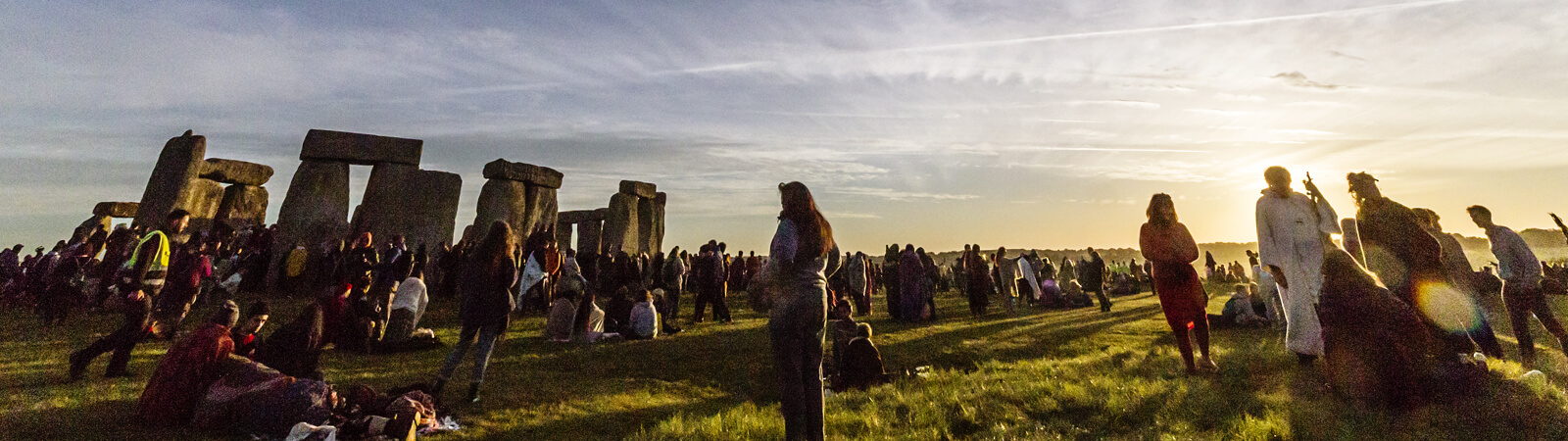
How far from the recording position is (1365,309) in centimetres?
395

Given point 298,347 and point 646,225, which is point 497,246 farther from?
point 646,225

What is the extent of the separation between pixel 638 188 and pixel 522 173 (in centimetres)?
485

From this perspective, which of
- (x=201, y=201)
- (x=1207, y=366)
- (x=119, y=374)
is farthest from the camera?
(x=201, y=201)

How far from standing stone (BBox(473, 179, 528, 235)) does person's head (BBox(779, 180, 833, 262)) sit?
14042 mm

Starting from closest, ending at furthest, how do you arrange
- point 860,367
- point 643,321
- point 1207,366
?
point 1207,366, point 860,367, point 643,321

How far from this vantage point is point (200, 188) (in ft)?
57.0

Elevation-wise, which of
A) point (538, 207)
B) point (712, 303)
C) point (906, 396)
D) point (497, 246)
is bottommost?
point (906, 396)

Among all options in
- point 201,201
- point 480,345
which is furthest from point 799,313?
point 201,201

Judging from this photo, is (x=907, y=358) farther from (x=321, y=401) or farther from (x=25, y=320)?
(x=25, y=320)

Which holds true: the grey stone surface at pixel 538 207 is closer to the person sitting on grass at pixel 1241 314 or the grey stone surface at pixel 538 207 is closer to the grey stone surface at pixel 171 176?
the grey stone surface at pixel 171 176

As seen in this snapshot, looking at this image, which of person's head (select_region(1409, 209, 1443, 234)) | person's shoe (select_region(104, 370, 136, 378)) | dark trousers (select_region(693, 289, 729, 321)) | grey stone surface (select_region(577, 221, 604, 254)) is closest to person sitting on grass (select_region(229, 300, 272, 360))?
person's shoe (select_region(104, 370, 136, 378))

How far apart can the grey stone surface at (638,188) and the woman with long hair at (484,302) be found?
1552 cm

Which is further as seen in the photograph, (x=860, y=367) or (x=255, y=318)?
(x=860, y=367)

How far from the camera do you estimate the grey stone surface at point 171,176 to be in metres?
15.0
